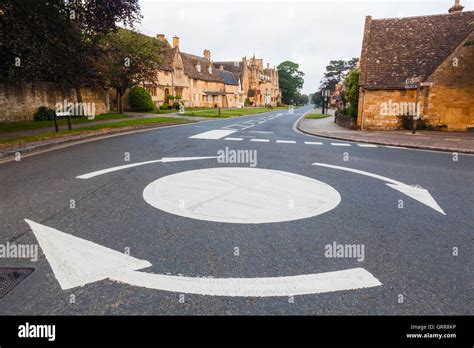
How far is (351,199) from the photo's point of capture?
602 cm

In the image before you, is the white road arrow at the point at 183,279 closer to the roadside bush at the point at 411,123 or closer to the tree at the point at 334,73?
the roadside bush at the point at 411,123

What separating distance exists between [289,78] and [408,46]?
96.6 metres

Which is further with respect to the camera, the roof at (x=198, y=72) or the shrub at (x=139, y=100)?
the roof at (x=198, y=72)

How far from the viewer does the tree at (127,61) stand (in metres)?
27.6

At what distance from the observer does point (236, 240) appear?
13.2ft

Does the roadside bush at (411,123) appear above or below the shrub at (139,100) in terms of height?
below

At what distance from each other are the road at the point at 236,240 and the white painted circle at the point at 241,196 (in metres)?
0.04

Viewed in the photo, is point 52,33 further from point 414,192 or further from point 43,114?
point 414,192

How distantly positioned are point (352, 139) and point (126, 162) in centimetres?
1291

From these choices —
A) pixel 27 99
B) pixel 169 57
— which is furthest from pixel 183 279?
pixel 169 57

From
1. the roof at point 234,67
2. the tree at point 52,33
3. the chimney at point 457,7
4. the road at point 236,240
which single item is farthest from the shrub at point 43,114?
the roof at point 234,67
